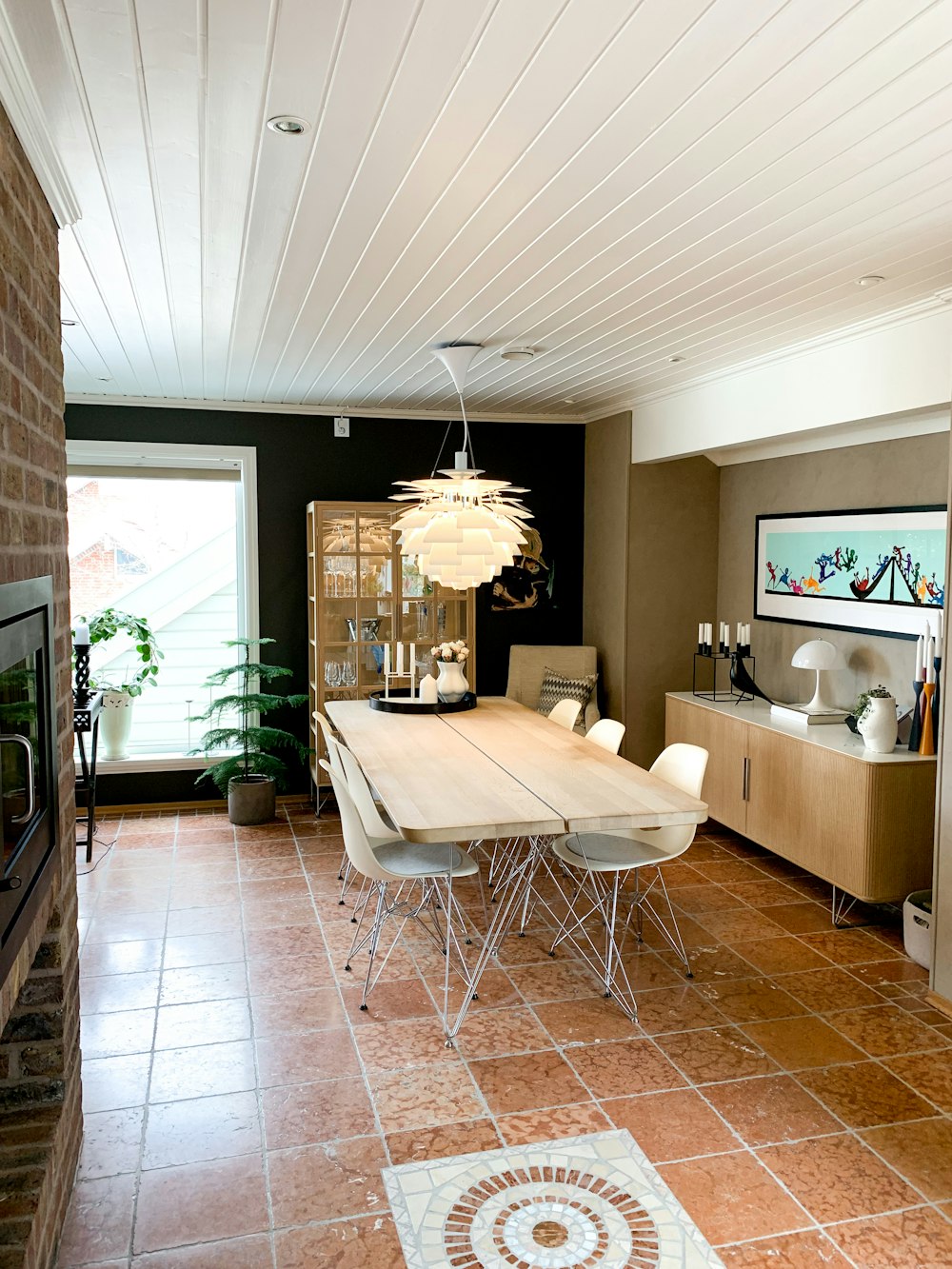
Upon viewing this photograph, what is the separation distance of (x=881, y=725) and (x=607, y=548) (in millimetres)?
2504

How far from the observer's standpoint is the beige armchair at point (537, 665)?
6316mm

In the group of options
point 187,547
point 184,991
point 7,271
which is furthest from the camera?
point 187,547

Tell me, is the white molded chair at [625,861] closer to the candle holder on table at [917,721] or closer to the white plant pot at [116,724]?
the candle holder on table at [917,721]

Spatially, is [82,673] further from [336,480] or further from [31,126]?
[31,126]

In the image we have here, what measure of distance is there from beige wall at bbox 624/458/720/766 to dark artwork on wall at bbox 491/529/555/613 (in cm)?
79

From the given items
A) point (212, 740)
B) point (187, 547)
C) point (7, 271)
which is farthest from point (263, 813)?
point (7, 271)

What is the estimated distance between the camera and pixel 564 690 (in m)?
6.19

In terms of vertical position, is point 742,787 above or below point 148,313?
below

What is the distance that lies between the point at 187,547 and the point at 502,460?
2.14 m

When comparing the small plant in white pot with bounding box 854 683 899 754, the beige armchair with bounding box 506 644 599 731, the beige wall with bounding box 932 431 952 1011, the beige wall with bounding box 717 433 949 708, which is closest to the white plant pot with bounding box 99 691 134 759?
the beige armchair with bounding box 506 644 599 731

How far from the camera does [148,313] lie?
384 cm

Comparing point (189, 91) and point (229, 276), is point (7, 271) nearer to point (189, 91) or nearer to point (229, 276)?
point (189, 91)

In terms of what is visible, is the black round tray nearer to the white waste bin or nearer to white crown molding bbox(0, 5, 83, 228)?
the white waste bin

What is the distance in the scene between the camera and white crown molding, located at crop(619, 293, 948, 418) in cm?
356
